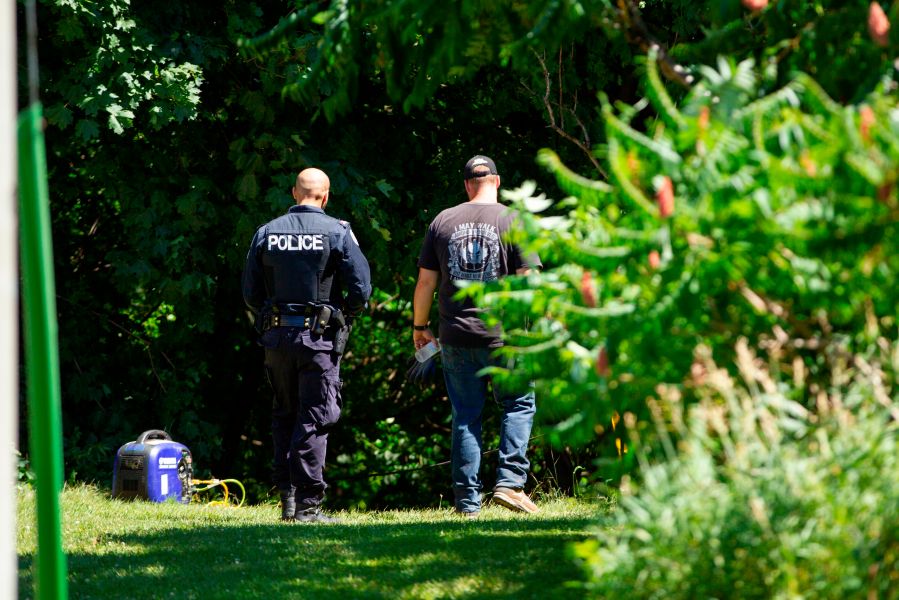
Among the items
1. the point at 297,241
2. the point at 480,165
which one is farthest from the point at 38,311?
the point at 480,165

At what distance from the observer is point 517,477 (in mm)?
7402

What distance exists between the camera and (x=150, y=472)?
29.9ft

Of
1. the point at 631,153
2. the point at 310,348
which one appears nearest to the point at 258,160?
the point at 310,348

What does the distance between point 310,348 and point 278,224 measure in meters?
0.72

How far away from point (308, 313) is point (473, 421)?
111 cm

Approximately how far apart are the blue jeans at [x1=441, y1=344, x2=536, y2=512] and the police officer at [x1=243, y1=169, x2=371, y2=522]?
0.65 metres

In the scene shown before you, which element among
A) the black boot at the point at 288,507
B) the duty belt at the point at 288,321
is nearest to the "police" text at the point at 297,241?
the duty belt at the point at 288,321

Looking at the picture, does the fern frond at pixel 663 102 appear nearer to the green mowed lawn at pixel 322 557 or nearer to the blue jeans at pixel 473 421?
the green mowed lawn at pixel 322 557

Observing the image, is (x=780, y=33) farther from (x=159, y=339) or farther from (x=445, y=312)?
(x=159, y=339)

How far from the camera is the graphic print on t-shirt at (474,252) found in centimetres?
692

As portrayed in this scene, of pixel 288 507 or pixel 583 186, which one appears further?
pixel 288 507

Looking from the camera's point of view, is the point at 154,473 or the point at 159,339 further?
the point at 159,339

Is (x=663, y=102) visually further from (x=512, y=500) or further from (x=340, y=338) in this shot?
(x=512, y=500)

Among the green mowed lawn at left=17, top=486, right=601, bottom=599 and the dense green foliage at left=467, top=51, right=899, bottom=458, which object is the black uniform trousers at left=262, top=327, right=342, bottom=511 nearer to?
the green mowed lawn at left=17, top=486, right=601, bottom=599
